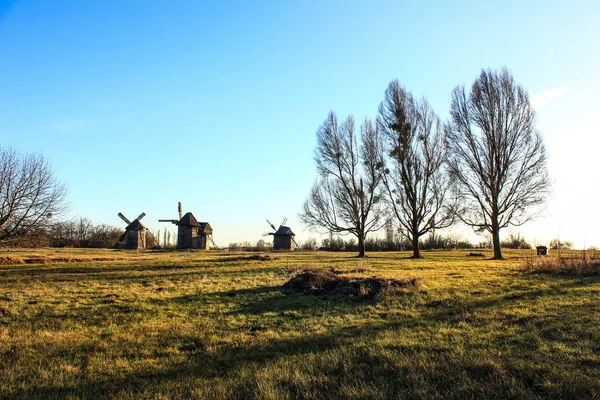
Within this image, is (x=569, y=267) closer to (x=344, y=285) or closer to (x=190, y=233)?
(x=344, y=285)

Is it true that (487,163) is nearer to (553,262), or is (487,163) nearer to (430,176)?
(430,176)

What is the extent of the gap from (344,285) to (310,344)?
19.6 feet

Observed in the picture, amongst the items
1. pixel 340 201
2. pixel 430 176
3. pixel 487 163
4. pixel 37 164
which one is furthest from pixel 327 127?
pixel 37 164

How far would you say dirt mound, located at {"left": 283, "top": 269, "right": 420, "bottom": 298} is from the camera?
11.6 metres

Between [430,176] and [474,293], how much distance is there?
939 inches

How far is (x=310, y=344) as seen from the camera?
6.92 m

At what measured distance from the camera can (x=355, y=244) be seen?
217 ft

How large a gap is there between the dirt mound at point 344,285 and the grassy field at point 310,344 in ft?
1.36

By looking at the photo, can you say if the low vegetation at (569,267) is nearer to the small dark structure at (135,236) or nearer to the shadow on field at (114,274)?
the shadow on field at (114,274)

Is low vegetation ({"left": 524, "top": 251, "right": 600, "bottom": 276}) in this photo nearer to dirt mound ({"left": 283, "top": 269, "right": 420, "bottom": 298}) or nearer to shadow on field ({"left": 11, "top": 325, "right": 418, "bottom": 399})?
dirt mound ({"left": 283, "top": 269, "right": 420, "bottom": 298})

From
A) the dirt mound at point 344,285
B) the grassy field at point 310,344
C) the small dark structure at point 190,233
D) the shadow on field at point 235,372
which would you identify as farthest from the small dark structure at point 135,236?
the shadow on field at point 235,372

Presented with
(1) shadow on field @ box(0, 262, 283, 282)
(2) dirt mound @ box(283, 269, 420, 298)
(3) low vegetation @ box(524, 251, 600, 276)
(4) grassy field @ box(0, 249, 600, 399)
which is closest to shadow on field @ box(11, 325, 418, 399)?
(4) grassy field @ box(0, 249, 600, 399)

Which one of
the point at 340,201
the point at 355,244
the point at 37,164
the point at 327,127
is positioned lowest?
the point at 355,244

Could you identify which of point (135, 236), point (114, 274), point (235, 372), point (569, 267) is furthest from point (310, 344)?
point (135, 236)
